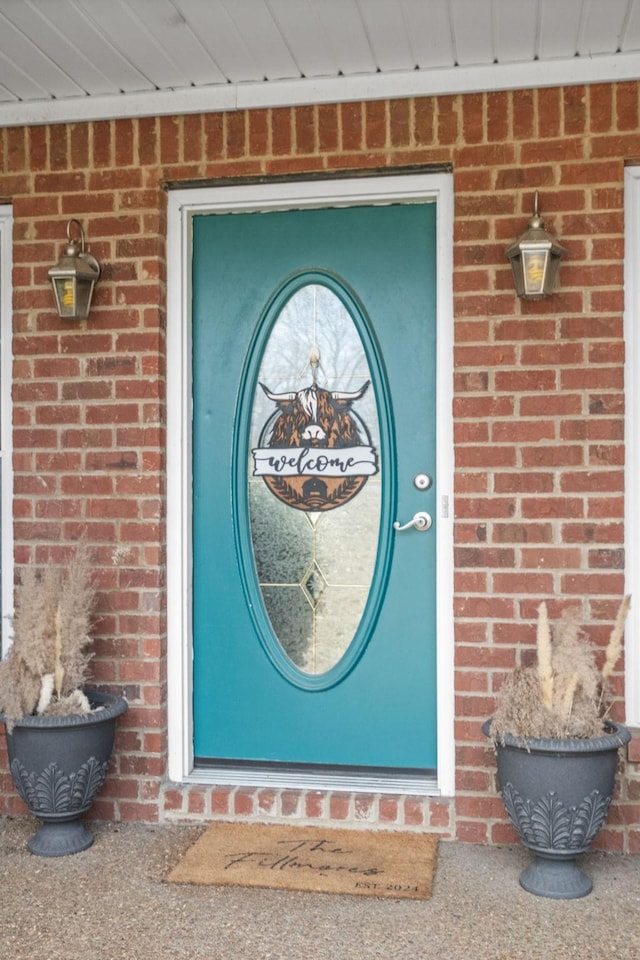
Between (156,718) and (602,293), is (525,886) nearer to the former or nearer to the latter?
(156,718)

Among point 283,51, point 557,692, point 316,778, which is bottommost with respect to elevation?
point 316,778

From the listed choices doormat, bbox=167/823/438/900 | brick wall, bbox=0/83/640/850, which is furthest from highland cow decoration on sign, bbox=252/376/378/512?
doormat, bbox=167/823/438/900

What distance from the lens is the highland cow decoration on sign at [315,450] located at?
3.57 metres

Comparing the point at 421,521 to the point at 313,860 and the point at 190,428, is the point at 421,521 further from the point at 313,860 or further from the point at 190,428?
the point at 313,860

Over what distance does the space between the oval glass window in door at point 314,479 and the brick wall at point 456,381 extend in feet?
1.26

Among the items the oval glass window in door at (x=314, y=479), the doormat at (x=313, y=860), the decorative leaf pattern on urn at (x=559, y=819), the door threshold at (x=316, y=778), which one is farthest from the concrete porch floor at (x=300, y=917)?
the oval glass window in door at (x=314, y=479)

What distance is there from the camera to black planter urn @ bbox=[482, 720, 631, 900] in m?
2.85

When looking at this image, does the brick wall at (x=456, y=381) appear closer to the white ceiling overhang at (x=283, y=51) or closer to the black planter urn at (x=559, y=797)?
the white ceiling overhang at (x=283, y=51)

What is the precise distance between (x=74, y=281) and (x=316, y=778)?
6.79ft

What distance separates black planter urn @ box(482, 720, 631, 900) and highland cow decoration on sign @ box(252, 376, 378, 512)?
1145 millimetres

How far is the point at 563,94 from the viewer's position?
130 inches

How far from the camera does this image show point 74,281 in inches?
137

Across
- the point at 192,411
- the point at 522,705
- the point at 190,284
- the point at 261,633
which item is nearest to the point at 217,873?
the point at 261,633

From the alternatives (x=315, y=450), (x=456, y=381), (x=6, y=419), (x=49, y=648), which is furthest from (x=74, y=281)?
(x=456, y=381)
